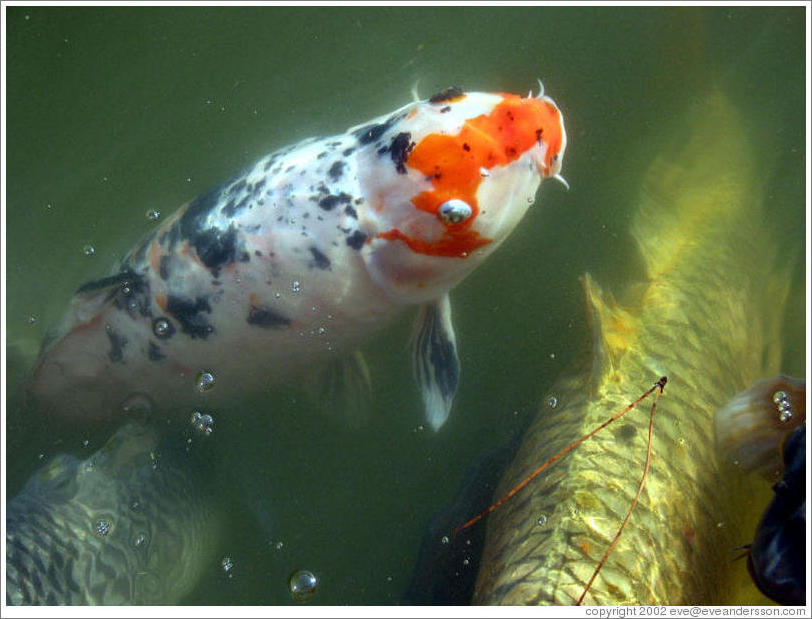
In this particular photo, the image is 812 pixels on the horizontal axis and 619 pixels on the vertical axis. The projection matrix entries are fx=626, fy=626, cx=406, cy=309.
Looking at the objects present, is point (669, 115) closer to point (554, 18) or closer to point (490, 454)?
point (554, 18)

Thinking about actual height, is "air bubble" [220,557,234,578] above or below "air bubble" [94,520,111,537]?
below

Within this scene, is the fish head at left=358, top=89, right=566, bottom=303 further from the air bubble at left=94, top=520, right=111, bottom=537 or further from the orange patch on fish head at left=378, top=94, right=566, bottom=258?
the air bubble at left=94, top=520, right=111, bottom=537

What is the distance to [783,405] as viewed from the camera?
202 centimetres

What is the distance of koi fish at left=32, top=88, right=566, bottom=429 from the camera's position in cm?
203

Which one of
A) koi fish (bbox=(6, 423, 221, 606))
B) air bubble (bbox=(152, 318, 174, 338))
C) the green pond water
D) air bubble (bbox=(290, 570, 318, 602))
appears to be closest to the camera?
koi fish (bbox=(6, 423, 221, 606))

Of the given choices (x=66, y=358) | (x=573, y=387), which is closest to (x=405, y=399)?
(x=573, y=387)

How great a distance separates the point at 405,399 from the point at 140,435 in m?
1.23

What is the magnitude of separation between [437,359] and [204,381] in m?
1.00

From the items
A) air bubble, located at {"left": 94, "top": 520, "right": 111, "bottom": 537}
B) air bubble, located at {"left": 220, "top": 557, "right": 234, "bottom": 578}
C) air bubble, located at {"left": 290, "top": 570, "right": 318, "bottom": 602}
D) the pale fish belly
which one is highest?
the pale fish belly

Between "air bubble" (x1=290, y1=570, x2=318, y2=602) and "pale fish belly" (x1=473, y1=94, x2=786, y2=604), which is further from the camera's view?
"air bubble" (x1=290, y1=570, x2=318, y2=602)

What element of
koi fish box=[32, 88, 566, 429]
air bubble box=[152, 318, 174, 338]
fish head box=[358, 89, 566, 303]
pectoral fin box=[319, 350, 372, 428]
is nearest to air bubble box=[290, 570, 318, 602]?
pectoral fin box=[319, 350, 372, 428]

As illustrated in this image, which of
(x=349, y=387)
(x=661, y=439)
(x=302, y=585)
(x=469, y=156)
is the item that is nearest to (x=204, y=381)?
(x=349, y=387)

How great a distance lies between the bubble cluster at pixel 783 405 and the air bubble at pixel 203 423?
2290mm

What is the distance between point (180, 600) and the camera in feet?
8.39
